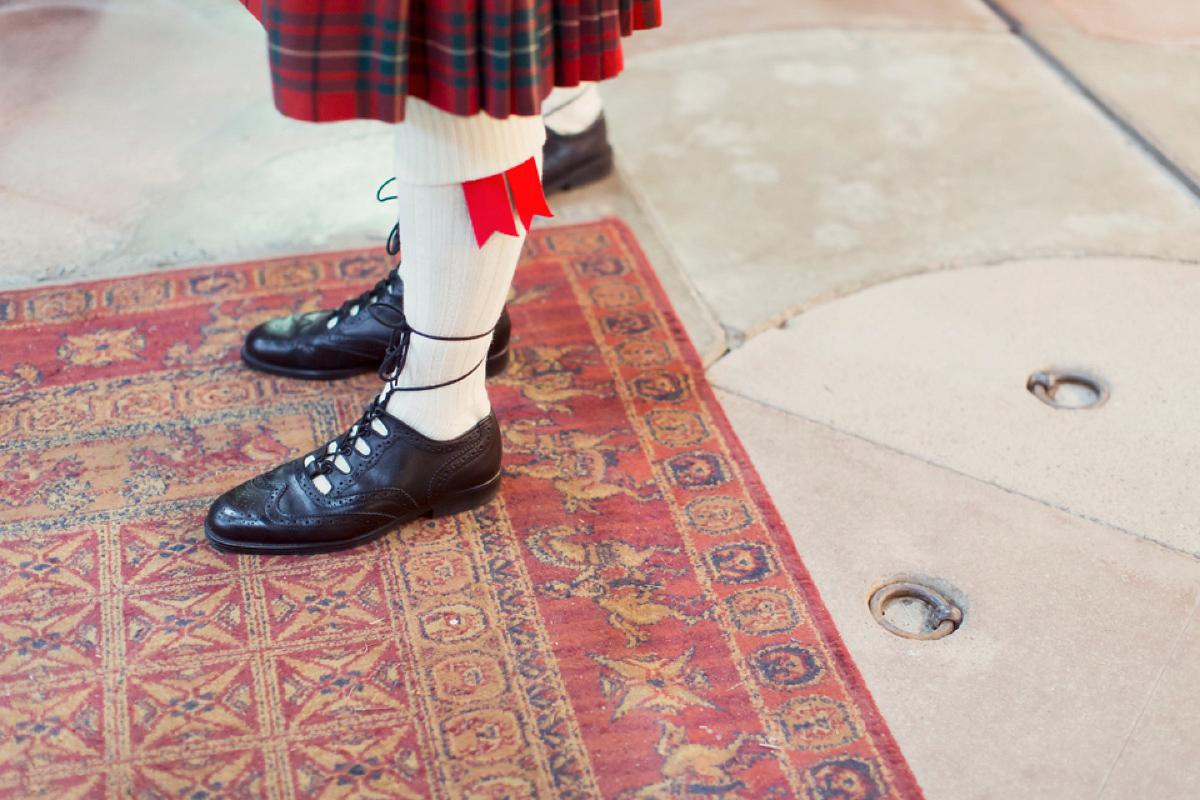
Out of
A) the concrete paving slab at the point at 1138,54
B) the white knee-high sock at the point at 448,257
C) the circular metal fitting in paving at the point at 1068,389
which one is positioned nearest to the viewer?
the white knee-high sock at the point at 448,257

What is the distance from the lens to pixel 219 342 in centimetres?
152

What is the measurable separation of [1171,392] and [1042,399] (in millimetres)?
187

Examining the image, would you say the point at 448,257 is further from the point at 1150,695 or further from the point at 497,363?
the point at 1150,695

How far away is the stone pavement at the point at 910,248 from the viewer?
3.78 feet

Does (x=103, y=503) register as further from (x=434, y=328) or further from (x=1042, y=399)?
(x=1042, y=399)

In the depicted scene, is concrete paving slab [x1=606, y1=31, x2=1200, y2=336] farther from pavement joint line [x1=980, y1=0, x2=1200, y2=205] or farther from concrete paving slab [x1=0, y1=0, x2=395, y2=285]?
concrete paving slab [x1=0, y1=0, x2=395, y2=285]

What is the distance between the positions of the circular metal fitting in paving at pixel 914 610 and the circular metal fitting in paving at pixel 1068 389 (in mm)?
427

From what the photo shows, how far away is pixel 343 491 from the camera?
1.19m

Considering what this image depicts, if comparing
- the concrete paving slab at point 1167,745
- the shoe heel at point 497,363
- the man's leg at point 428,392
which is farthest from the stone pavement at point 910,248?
the man's leg at point 428,392

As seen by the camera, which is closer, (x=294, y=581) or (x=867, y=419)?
(x=294, y=581)

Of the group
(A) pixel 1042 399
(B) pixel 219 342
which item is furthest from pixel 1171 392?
(B) pixel 219 342

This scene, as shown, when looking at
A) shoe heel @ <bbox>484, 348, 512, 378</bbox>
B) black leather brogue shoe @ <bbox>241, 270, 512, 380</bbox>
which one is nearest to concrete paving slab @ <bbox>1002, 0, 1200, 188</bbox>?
shoe heel @ <bbox>484, 348, 512, 378</bbox>

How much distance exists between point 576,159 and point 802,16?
101cm

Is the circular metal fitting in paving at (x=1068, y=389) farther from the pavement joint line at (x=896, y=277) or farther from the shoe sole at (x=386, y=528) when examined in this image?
the shoe sole at (x=386, y=528)
